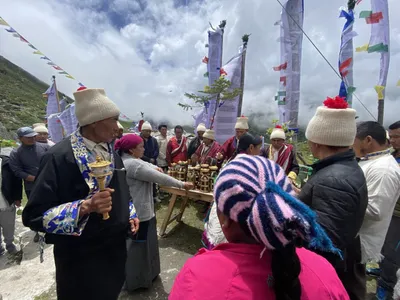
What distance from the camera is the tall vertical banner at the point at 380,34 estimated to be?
604cm

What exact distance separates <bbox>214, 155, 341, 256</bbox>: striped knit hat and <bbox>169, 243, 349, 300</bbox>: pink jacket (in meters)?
0.09

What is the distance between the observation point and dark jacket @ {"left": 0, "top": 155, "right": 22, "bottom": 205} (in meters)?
4.17

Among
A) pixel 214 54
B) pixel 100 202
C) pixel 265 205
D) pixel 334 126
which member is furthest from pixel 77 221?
pixel 214 54

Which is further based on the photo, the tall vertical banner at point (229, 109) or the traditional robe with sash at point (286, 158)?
the tall vertical banner at point (229, 109)

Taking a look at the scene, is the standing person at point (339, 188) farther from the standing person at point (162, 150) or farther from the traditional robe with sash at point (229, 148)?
the standing person at point (162, 150)

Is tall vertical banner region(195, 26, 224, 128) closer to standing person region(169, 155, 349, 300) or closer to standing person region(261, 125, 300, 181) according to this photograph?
standing person region(261, 125, 300, 181)

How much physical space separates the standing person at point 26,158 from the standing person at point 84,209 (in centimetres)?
318

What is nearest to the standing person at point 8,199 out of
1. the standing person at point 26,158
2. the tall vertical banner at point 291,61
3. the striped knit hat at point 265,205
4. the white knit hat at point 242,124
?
the standing person at point 26,158

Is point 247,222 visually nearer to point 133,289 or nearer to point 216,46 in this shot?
point 133,289

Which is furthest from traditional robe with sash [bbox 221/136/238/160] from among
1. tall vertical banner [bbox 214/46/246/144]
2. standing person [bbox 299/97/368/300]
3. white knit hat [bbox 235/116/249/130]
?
standing person [bbox 299/97/368/300]

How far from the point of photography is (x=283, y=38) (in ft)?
24.5

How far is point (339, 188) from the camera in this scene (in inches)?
62.7

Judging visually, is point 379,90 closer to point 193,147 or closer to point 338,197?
point 193,147

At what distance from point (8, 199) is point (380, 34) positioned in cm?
945
